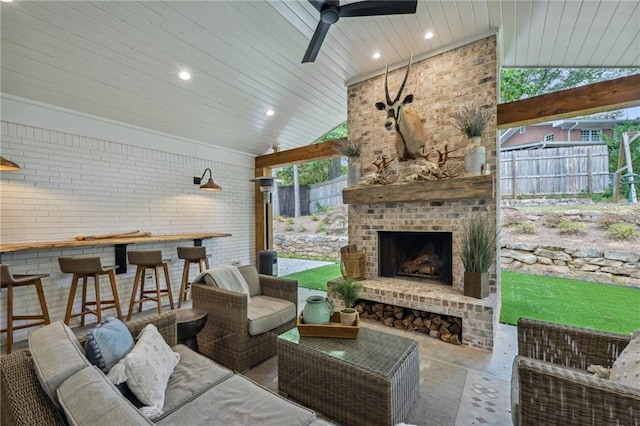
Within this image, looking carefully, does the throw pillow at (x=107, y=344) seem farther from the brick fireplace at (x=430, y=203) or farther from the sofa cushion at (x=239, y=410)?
the brick fireplace at (x=430, y=203)

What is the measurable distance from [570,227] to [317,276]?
484 cm

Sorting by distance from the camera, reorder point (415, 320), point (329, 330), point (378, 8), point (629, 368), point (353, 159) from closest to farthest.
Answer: point (629, 368) < point (329, 330) < point (378, 8) < point (415, 320) < point (353, 159)

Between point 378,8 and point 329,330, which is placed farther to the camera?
point 378,8

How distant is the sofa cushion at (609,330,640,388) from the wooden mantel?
6.24 ft

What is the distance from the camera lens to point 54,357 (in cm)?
114

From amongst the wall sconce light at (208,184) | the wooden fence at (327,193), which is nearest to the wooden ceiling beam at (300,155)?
the wall sconce light at (208,184)

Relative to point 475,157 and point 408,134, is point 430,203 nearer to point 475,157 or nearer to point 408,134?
point 475,157

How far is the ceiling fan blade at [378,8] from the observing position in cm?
229

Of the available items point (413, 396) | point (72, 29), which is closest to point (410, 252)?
point (413, 396)

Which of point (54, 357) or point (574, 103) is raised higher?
point (574, 103)

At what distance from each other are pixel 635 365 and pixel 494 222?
214 centimetres

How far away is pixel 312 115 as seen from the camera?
212 inches

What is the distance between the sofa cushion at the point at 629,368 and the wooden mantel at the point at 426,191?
1.90 metres

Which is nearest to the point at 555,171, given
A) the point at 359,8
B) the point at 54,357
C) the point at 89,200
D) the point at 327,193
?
the point at 359,8
